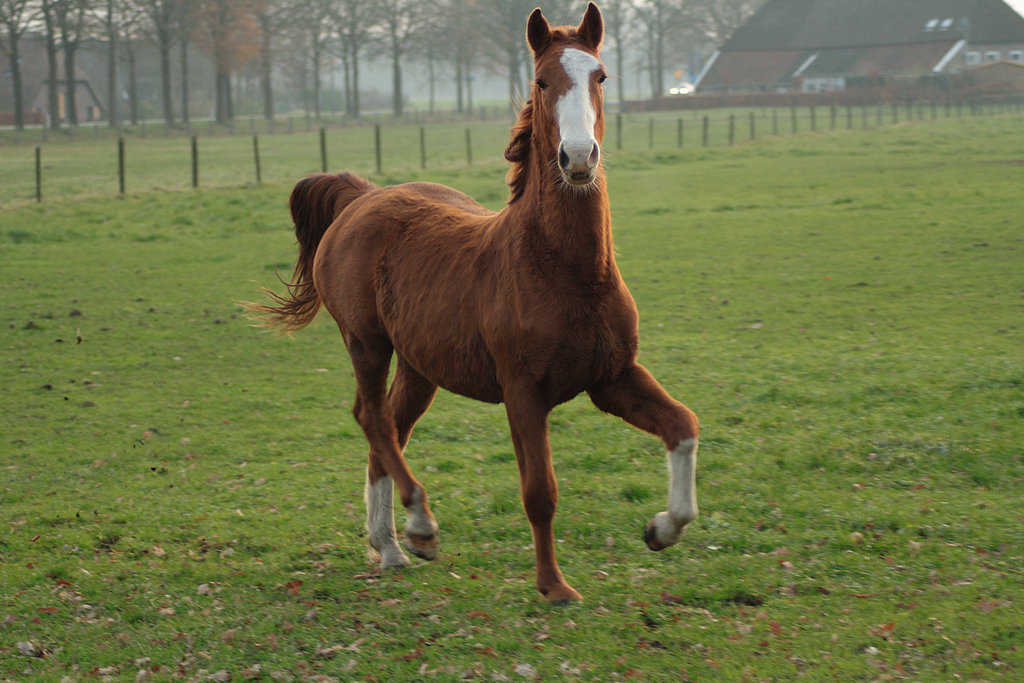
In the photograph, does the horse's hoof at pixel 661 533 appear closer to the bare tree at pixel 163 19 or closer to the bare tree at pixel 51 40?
→ the bare tree at pixel 51 40

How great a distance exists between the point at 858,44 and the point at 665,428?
81820mm

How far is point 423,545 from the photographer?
14.6 ft

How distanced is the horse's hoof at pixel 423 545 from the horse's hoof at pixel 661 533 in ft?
3.80

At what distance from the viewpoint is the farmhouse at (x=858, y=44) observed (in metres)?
71.1

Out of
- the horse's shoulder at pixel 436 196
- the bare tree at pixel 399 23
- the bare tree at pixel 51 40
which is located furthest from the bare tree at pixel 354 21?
the horse's shoulder at pixel 436 196

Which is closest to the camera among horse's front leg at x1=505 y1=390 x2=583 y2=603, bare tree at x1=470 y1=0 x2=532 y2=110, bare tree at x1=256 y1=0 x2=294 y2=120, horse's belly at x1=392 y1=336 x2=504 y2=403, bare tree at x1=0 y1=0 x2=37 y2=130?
horse's front leg at x1=505 y1=390 x2=583 y2=603

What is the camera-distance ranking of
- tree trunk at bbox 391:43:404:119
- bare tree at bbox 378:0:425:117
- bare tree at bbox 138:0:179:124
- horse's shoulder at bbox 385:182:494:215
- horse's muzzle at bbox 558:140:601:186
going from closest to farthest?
horse's muzzle at bbox 558:140:601:186, horse's shoulder at bbox 385:182:494:215, bare tree at bbox 138:0:179:124, bare tree at bbox 378:0:425:117, tree trunk at bbox 391:43:404:119

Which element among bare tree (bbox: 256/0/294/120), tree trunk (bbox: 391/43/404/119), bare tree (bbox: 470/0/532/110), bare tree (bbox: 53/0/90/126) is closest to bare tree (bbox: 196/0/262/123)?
bare tree (bbox: 256/0/294/120)

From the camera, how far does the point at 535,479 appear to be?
3.95m

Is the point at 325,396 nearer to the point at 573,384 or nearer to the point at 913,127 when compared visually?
the point at 573,384

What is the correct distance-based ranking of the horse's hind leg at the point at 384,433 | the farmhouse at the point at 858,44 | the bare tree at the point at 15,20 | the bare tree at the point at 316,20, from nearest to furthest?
the horse's hind leg at the point at 384,433
the bare tree at the point at 15,20
the bare tree at the point at 316,20
the farmhouse at the point at 858,44

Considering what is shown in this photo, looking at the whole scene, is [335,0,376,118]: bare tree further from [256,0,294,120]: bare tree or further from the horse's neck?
the horse's neck

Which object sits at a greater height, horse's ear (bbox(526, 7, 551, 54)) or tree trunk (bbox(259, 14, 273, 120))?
tree trunk (bbox(259, 14, 273, 120))

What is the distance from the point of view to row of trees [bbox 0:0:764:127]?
47.0 meters
